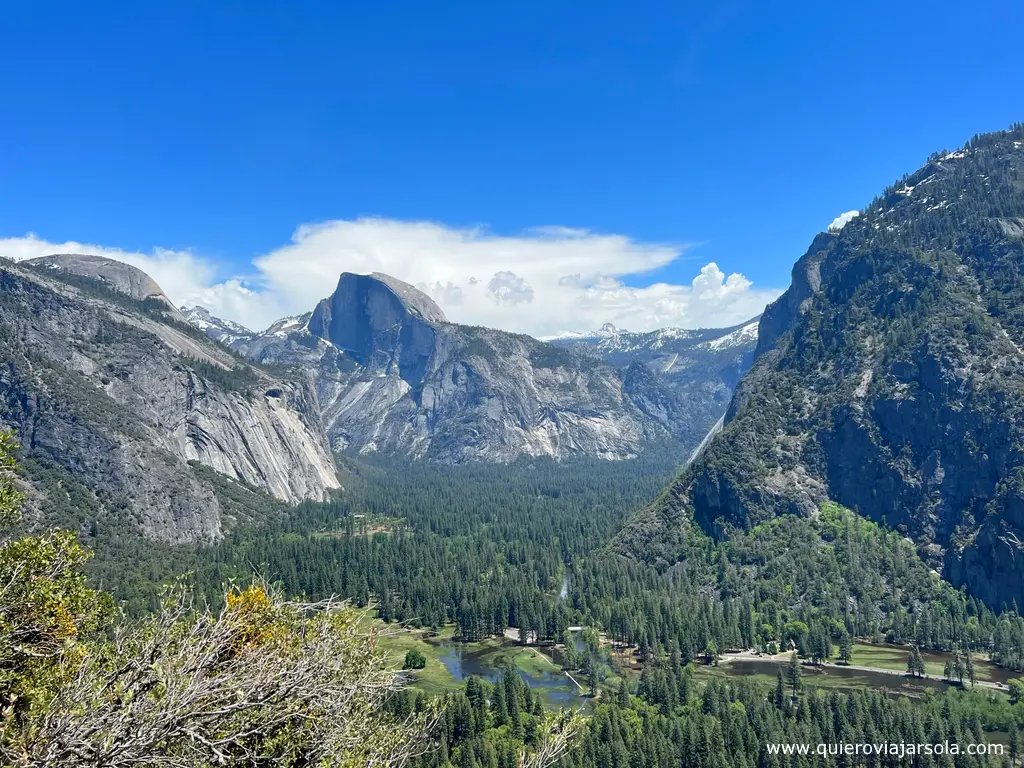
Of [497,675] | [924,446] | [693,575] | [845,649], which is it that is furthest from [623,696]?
[924,446]

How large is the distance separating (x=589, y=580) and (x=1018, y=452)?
104 meters

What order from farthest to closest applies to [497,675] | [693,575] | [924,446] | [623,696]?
[924,446]
[693,575]
[497,675]
[623,696]

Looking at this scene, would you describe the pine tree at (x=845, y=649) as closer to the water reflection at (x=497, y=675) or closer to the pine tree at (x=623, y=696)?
the pine tree at (x=623, y=696)

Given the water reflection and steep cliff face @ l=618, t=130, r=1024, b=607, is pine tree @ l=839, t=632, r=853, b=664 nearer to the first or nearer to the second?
steep cliff face @ l=618, t=130, r=1024, b=607

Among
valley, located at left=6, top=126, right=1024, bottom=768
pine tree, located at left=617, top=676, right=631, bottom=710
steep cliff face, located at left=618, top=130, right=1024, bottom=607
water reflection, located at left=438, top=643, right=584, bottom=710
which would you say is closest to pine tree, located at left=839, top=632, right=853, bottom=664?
valley, located at left=6, top=126, right=1024, bottom=768

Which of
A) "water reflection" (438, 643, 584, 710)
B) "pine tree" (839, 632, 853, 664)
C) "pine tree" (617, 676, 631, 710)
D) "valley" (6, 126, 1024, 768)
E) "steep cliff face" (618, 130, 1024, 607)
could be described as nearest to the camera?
"valley" (6, 126, 1024, 768)

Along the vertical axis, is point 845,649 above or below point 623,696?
below

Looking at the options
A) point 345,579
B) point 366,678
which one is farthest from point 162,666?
point 345,579

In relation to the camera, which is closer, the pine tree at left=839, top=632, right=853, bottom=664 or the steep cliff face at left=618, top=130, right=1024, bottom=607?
the pine tree at left=839, top=632, right=853, bottom=664

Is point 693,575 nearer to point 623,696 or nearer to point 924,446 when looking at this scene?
point 924,446

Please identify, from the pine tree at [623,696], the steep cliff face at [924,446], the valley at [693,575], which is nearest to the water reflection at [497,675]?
the valley at [693,575]

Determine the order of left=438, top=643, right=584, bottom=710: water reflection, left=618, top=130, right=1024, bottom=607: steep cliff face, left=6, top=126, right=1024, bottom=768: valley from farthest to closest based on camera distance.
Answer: left=618, top=130, right=1024, bottom=607: steep cliff face → left=438, top=643, right=584, bottom=710: water reflection → left=6, top=126, right=1024, bottom=768: valley

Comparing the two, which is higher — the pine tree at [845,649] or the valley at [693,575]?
the valley at [693,575]

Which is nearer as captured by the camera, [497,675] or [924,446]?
[497,675]
